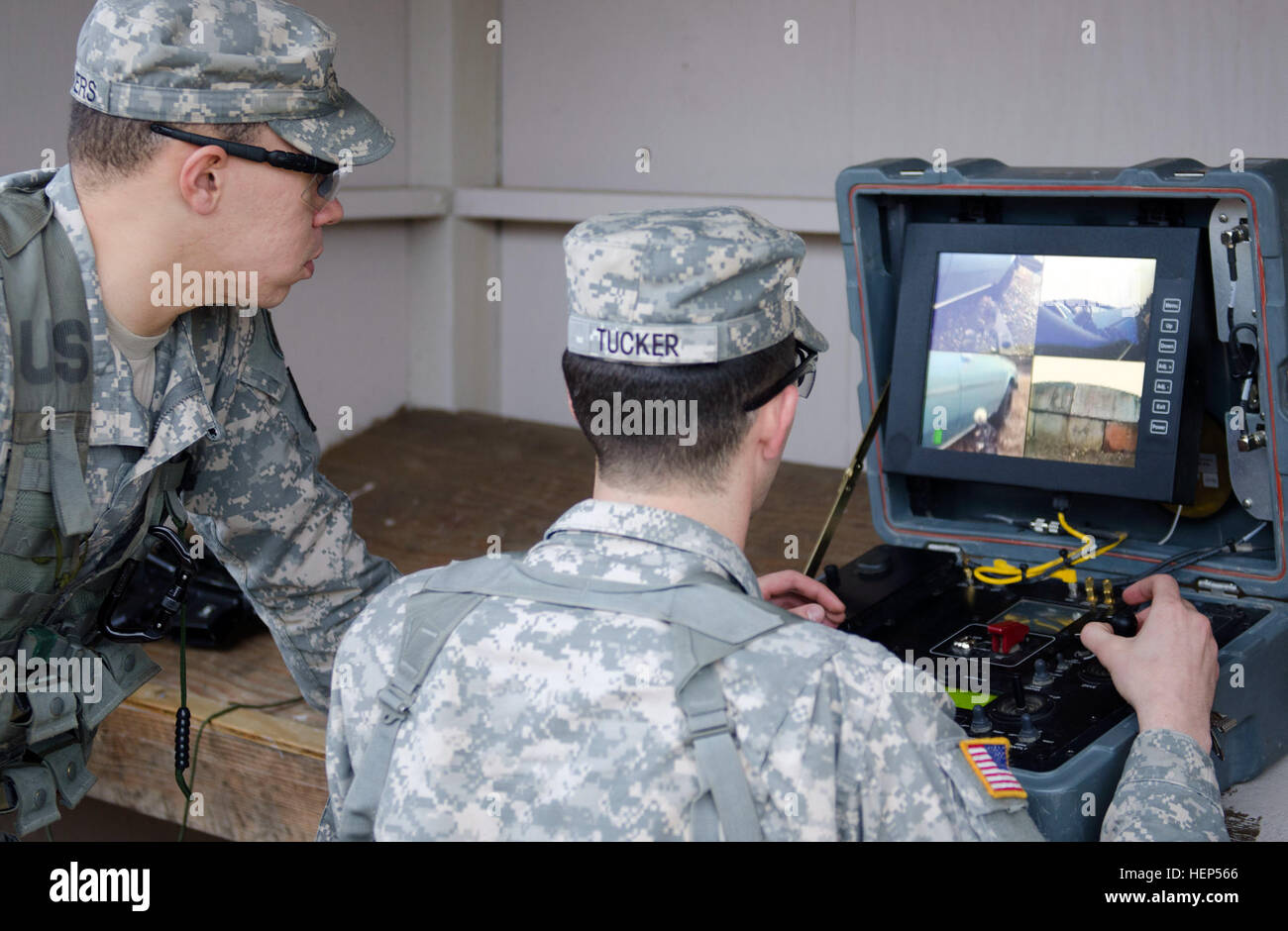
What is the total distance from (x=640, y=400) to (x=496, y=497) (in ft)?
9.00

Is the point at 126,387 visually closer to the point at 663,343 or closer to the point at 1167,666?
the point at 663,343

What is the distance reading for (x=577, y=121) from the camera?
15.0 feet

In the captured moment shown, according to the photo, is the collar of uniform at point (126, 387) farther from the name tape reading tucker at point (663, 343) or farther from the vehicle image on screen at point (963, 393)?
the vehicle image on screen at point (963, 393)

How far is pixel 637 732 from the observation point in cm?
115

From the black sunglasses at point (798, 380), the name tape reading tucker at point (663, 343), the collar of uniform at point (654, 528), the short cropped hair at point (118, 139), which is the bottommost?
the collar of uniform at point (654, 528)

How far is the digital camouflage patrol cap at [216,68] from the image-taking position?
160 centimetres

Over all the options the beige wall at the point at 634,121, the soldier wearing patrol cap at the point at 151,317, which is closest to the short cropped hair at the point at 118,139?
the soldier wearing patrol cap at the point at 151,317

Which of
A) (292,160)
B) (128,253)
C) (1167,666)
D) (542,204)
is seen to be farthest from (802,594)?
(542,204)

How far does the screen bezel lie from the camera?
180 centimetres

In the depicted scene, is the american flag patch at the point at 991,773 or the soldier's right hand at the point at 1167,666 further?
the soldier's right hand at the point at 1167,666

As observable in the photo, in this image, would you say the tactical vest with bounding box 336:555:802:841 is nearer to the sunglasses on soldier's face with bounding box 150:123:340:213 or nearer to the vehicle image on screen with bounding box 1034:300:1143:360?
the sunglasses on soldier's face with bounding box 150:123:340:213

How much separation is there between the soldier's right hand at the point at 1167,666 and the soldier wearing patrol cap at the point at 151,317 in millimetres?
1084
